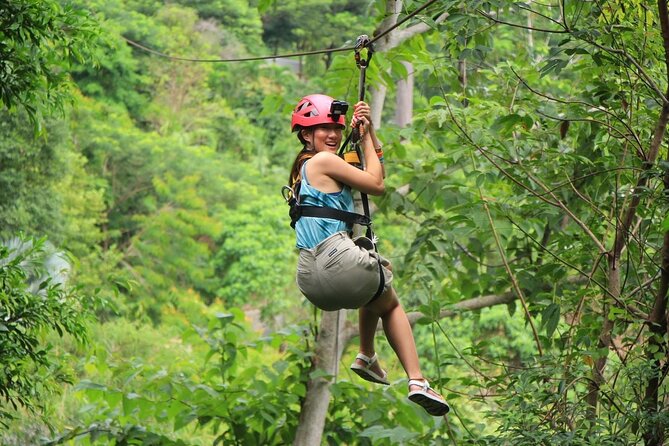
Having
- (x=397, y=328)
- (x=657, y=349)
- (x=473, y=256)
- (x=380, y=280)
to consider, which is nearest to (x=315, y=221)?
(x=380, y=280)

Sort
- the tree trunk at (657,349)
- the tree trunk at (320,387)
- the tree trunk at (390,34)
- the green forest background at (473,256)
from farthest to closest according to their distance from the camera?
the tree trunk at (320,387)
the tree trunk at (390,34)
the green forest background at (473,256)
the tree trunk at (657,349)

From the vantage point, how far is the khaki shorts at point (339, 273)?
3.45 meters

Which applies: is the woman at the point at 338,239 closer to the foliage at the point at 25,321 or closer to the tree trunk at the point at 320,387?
the foliage at the point at 25,321

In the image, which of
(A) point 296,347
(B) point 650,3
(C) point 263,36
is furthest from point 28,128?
(C) point 263,36

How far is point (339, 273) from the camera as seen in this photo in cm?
345

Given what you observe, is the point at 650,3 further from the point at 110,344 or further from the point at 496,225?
the point at 110,344

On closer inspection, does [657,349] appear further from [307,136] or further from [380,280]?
[307,136]

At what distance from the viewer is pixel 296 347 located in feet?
21.8

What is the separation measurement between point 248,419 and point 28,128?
9.13 metres

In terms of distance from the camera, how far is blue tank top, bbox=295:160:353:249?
352 cm

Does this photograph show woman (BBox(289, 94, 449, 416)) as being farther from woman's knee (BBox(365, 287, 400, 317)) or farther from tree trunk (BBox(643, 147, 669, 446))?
tree trunk (BBox(643, 147, 669, 446))

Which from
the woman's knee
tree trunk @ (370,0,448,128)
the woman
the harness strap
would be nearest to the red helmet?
the woman

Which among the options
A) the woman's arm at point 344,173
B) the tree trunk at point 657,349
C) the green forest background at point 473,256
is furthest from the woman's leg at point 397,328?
the tree trunk at point 657,349

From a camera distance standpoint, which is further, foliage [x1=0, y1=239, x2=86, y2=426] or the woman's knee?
foliage [x1=0, y1=239, x2=86, y2=426]
